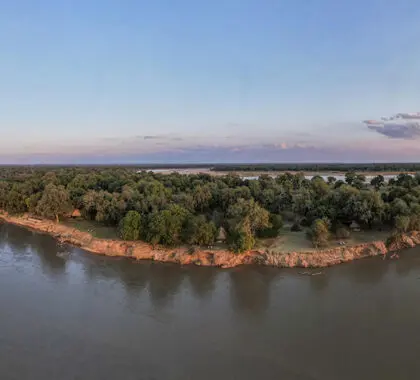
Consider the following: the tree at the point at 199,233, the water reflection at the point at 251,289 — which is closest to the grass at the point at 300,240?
the water reflection at the point at 251,289

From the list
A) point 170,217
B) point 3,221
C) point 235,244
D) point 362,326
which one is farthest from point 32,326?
point 3,221

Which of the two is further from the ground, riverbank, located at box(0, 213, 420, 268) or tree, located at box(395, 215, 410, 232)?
tree, located at box(395, 215, 410, 232)

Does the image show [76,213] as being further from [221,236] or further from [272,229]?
[272,229]

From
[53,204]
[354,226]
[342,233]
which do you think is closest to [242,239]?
[342,233]

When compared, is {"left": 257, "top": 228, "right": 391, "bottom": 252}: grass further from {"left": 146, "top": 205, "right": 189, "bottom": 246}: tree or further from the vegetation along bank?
{"left": 146, "top": 205, "right": 189, "bottom": 246}: tree

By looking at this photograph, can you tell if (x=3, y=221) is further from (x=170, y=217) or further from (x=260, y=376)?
(x=260, y=376)

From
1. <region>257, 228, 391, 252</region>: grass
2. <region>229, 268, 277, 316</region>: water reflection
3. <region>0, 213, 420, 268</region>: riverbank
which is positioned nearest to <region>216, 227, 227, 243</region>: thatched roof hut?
<region>0, 213, 420, 268</region>: riverbank
